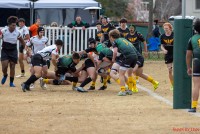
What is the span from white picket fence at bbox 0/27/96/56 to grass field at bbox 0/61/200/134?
12315mm

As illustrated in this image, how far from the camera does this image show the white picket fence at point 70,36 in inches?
1297

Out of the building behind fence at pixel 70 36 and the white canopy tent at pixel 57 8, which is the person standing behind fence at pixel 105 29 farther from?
the white canopy tent at pixel 57 8

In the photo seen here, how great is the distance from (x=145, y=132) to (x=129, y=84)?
24.3ft

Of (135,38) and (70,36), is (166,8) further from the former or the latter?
(135,38)

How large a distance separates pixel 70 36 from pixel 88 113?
18.3 m

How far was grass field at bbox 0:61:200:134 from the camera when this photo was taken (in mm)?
12602

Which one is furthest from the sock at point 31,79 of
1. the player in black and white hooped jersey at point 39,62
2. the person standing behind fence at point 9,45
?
the person standing behind fence at point 9,45

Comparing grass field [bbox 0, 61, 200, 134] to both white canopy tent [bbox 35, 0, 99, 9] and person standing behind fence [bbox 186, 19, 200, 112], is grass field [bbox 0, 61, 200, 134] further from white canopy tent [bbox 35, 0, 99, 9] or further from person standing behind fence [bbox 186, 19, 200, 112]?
white canopy tent [bbox 35, 0, 99, 9]

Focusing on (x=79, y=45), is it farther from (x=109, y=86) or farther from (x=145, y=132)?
(x=145, y=132)

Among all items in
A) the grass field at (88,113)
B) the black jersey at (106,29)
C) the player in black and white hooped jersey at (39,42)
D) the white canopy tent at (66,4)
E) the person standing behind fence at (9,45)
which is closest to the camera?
the grass field at (88,113)

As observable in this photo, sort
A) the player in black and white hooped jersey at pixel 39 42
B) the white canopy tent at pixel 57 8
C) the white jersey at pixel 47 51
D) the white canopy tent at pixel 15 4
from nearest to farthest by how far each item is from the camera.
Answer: the white jersey at pixel 47 51 → the player in black and white hooped jersey at pixel 39 42 → the white canopy tent at pixel 15 4 → the white canopy tent at pixel 57 8

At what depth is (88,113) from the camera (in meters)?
14.9

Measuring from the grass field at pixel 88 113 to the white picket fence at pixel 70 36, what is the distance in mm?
12315

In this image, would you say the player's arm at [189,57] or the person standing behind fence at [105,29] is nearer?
the player's arm at [189,57]
